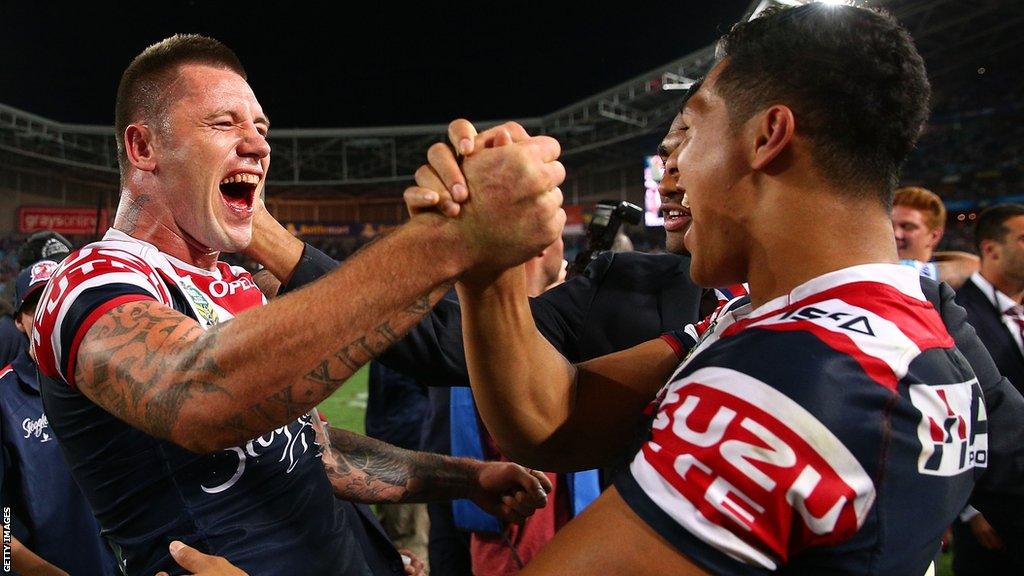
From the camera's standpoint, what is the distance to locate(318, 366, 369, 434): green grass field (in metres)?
9.13

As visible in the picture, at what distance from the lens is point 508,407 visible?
1.51 metres

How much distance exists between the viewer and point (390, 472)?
2.21m

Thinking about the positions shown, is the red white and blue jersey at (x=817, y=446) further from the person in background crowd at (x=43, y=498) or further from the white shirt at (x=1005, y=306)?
the white shirt at (x=1005, y=306)

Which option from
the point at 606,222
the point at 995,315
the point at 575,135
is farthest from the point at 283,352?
the point at 575,135

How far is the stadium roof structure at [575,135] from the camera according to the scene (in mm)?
18812

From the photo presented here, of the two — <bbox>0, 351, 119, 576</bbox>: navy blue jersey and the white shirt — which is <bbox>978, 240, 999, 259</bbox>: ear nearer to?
the white shirt

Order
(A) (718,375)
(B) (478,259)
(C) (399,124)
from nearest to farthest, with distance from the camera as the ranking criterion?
(A) (718,375) → (B) (478,259) → (C) (399,124)

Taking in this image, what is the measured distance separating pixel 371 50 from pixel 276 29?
4.75m

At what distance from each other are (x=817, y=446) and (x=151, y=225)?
160 cm

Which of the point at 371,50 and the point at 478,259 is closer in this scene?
the point at 478,259

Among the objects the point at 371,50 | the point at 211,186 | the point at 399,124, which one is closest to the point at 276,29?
the point at 371,50

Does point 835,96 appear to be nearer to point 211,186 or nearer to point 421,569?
point 211,186

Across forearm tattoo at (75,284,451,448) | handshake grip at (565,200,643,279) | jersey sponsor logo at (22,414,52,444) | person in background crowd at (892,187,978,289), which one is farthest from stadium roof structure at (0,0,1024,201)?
forearm tattoo at (75,284,451,448)

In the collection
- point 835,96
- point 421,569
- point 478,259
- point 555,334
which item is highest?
point 835,96
